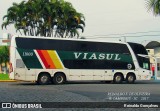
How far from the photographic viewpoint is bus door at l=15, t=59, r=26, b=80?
2288 centimetres

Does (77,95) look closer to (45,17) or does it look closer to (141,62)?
(141,62)

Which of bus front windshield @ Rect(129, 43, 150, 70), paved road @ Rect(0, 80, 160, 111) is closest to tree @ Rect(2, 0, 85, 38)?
bus front windshield @ Rect(129, 43, 150, 70)

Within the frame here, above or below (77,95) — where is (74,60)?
above

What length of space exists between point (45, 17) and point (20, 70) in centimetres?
1732

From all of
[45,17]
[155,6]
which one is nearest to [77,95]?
[155,6]

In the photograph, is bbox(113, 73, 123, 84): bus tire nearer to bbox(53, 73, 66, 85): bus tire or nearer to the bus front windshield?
the bus front windshield

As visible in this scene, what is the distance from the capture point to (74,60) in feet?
82.7

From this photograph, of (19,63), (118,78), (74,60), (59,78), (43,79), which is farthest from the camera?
Answer: (118,78)

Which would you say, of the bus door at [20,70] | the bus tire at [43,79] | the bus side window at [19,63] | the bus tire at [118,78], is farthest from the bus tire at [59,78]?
the bus tire at [118,78]

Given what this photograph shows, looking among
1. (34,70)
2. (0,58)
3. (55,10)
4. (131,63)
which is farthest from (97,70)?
(0,58)

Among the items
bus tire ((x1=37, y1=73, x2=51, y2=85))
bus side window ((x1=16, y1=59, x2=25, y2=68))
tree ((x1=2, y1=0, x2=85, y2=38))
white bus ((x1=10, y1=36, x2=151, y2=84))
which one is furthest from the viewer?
tree ((x1=2, y1=0, x2=85, y2=38))

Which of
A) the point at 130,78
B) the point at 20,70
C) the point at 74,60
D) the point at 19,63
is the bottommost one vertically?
the point at 130,78

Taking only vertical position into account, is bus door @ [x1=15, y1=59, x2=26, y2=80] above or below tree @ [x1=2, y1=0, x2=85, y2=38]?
below

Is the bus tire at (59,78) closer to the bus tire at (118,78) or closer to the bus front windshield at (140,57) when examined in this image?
the bus tire at (118,78)
